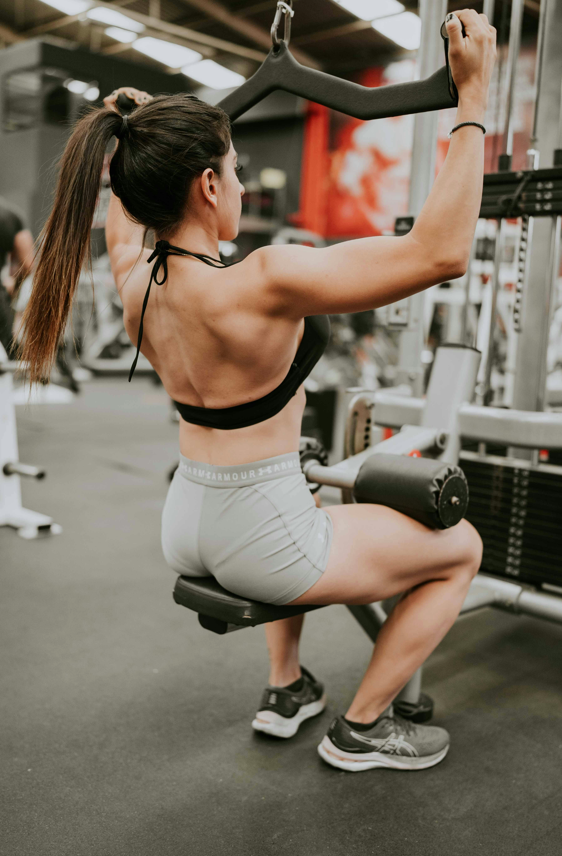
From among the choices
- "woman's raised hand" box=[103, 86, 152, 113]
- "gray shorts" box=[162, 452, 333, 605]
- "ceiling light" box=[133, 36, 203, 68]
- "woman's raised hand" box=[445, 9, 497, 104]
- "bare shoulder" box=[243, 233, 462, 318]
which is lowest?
"gray shorts" box=[162, 452, 333, 605]

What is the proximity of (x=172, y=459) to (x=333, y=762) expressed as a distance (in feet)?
11.7

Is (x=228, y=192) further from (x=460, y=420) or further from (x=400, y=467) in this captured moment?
(x=460, y=420)

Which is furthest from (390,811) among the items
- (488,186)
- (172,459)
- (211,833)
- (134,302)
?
(172,459)

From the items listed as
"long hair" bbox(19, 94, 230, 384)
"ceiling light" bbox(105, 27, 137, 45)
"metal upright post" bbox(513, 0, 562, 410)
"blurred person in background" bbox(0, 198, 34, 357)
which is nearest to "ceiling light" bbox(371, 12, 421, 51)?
"ceiling light" bbox(105, 27, 137, 45)

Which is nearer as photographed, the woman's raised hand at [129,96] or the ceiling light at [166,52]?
the woman's raised hand at [129,96]

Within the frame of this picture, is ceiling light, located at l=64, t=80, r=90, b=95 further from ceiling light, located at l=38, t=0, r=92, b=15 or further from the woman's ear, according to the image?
the woman's ear

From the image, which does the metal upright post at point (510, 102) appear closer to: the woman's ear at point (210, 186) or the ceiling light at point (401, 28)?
the woman's ear at point (210, 186)

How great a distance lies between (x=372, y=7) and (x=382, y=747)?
8.21 meters

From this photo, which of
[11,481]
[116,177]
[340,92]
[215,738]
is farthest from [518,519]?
[11,481]

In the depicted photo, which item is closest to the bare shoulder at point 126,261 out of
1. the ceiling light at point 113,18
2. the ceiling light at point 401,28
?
the ceiling light at point 401,28

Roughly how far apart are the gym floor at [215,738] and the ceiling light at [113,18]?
832 centimetres

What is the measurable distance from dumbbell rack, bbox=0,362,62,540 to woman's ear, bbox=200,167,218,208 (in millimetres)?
2054

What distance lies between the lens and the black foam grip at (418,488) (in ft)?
4.23

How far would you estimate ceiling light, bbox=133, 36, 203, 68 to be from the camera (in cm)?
989
